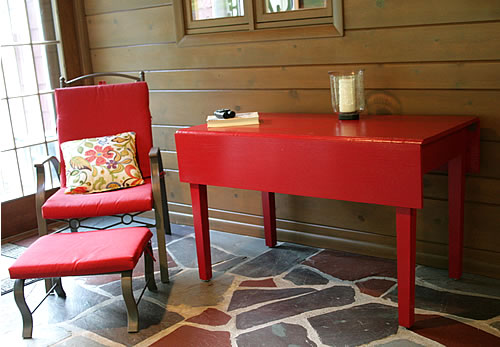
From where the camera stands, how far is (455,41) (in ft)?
7.77

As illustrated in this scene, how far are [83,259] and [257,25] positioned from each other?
152 centimetres

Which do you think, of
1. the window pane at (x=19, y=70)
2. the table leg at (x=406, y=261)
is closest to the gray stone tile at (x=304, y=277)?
the table leg at (x=406, y=261)

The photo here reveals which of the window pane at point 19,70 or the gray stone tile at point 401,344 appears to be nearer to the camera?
the gray stone tile at point 401,344

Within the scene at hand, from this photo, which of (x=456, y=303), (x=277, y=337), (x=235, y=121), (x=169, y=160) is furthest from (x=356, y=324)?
(x=169, y=160)

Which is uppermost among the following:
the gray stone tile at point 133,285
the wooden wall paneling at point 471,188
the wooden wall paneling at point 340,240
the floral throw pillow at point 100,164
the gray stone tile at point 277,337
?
the floral throw pillow at point 100,164

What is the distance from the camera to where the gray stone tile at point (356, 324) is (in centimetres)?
209

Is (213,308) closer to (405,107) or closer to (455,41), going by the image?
(405,107)

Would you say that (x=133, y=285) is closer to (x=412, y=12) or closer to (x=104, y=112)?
(x=104, y=112)

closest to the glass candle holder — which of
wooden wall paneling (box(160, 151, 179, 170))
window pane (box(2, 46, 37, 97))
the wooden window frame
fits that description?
the wooden window frame

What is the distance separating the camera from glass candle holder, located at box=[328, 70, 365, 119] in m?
2.42

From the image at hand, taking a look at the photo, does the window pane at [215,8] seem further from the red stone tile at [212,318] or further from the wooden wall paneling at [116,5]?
the red stone tile at [212,318]

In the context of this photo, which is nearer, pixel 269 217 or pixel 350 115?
pixel 350 115

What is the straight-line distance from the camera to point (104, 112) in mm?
3076

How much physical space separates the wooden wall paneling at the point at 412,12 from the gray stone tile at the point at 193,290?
1380mm
